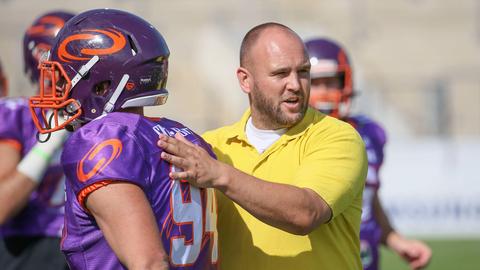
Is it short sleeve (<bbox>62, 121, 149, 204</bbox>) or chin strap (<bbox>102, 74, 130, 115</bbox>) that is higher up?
chin strap (<bbox>102, 74, 130, 115</bbox>)

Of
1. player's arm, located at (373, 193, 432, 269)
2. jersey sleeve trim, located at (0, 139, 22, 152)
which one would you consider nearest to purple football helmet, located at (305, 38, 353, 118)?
player's arm, located at (373, 193, 432, 269)

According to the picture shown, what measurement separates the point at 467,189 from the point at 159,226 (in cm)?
958

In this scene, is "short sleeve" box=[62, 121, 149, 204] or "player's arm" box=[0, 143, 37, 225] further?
"player's arm" box=[0, 143, 37, 225]

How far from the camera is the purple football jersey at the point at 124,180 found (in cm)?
267

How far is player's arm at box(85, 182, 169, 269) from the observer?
258 cm

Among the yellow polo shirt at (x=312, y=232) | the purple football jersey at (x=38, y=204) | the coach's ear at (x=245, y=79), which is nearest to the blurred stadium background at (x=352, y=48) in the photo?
the purple football jersey at (x=38, y=204)

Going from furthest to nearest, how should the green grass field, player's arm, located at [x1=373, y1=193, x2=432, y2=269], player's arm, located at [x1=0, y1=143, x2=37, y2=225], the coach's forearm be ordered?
the green grass field
player's arm, located at [x1=373, y1=193, x2=432, y2=269]
player's arm, located at [x1=0, y1=143, x2=37, y2=225]
the coach's forearm

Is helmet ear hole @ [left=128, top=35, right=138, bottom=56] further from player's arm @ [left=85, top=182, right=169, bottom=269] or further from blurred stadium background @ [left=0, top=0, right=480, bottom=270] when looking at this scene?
blurred stadium background @ [left=0, top=0, right=480, bottom=270]

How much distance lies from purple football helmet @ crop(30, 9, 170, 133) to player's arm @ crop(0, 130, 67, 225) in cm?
130

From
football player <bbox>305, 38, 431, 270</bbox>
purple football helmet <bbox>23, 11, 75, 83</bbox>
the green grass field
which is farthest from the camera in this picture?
the green grass field

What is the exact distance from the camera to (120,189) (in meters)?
2.64

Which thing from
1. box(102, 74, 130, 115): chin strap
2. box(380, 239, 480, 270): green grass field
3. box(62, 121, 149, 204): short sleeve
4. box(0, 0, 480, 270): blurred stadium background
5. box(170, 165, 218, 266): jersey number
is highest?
box(102, 74, 130, 115): chin strap

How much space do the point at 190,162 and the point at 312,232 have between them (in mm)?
808

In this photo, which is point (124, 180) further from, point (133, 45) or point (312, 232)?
point (312, 232)
